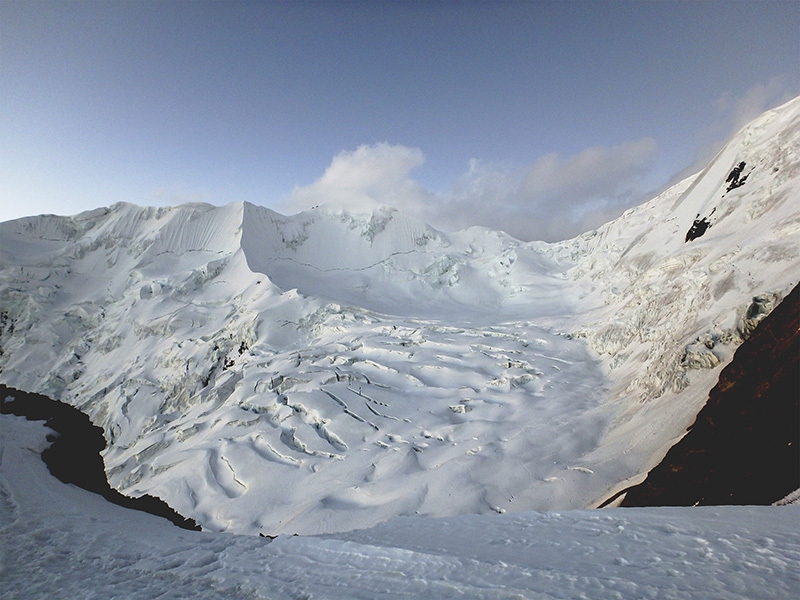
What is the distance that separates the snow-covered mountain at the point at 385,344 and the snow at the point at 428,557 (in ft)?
16.6

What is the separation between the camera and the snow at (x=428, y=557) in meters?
2.83

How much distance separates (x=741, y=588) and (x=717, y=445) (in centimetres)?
475

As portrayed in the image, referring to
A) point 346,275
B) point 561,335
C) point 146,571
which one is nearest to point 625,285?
point 561,335

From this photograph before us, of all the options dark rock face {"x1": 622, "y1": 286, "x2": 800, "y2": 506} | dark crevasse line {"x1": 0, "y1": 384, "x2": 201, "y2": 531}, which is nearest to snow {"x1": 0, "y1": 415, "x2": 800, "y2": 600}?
dark crevasse line {"x1": 0, "y1": 384, "x2": 201, "y2": 531}

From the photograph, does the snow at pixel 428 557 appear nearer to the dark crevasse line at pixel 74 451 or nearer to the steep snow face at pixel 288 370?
the dark crevasse line at pixel 74 451

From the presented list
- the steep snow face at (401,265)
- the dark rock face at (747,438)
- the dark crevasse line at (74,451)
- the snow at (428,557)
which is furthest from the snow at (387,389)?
the dark rock face at (747,438)

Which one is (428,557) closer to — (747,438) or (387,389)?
(747,438)

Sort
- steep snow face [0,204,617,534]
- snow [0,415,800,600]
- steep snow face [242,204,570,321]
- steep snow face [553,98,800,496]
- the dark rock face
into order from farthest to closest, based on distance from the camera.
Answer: steep snow face [242,204,570,321] < steep snow face [0,204,617,534] < steep snow face [553,98,800,496] < the dark rock face < snow [0,415,800,600]

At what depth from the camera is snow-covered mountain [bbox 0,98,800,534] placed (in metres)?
9.99

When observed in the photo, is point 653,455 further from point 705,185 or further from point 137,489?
point 705,185

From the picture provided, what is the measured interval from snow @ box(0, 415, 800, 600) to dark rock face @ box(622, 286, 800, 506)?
155 cm

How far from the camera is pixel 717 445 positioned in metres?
6.32

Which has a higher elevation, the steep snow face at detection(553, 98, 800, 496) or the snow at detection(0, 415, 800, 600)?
the steep snow face at detection(553, 98, 800, 496)

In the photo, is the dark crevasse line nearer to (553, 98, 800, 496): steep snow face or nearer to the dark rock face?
the dark rock face
